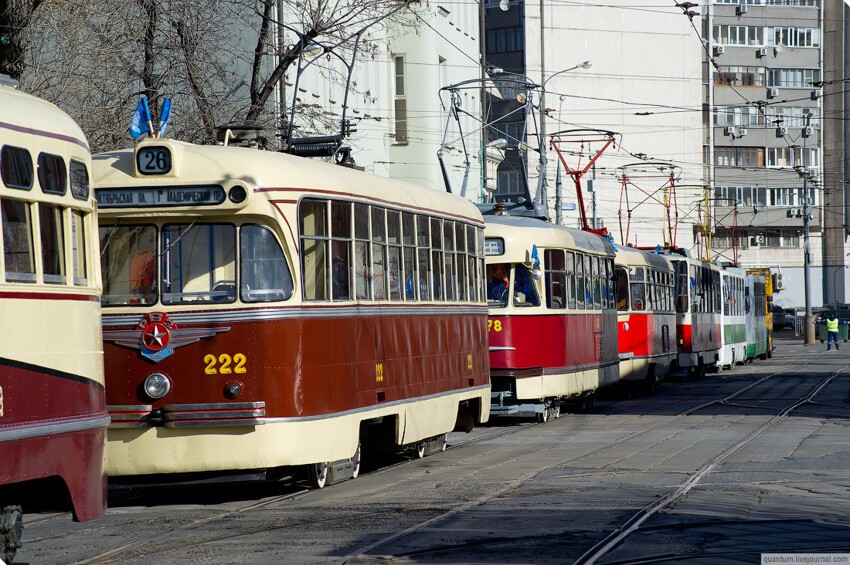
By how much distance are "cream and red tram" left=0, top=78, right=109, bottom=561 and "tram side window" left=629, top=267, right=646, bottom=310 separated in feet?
73.2

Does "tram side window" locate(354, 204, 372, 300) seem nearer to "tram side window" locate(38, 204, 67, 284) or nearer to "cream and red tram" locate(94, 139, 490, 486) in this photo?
"cream and red tram" locate(94, 139, 490, 486)


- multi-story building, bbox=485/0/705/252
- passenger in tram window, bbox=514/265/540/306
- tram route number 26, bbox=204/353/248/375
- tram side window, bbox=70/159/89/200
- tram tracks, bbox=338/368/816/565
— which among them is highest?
multi-story building, bbox=485/0/705/252

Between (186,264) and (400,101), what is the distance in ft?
108

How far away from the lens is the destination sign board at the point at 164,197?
1220 centimetres

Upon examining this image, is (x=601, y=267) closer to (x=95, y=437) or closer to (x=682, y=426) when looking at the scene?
(x=682, y=426)

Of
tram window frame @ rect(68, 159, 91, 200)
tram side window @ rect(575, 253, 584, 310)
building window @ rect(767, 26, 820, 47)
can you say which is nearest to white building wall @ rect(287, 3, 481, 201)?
tram side window @ rect(575, 253, 584, 310)

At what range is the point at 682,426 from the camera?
20.8 m

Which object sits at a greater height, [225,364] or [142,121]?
[142,121]

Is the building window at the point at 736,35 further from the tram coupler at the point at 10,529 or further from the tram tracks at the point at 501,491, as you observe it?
the tram coupler at the point at 10,529

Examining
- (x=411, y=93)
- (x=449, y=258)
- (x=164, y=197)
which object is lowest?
(x=449, y=258)

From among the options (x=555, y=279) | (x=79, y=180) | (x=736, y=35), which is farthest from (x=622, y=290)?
(x=736, y=35)

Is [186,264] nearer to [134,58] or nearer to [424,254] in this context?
[424,254]

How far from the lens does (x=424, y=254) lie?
15.7 m

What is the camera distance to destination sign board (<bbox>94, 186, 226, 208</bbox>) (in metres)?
12.2
